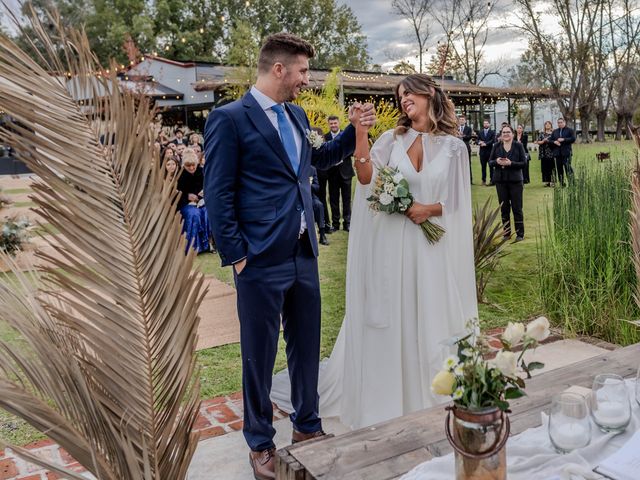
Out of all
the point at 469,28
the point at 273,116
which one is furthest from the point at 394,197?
the point at 469,28

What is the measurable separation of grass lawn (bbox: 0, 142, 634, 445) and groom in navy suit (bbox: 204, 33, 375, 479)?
3.25 ft

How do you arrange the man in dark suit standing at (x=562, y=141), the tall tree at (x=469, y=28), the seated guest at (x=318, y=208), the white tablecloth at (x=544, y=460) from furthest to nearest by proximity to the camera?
the tall tree at (x=469, y=28) → the man in dark suit standing at (x=562, y=141) → the seated guest at (x=318, y=208) → the white tablecloth at (x=544, y=460)

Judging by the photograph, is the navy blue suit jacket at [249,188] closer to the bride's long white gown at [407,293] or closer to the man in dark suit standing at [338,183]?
the bride's long white gown at [407,293]

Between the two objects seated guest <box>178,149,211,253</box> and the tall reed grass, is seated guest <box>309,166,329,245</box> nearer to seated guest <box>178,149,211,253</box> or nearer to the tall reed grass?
seated guest <box>178,149,211,253</box>

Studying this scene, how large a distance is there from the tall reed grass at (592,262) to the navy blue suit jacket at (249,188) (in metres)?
3.08

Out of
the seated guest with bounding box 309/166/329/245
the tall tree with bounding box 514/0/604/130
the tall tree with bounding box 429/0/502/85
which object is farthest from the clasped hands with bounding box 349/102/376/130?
the tall tree with bounding box 514/0/604/130

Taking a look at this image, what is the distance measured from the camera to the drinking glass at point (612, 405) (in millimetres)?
1926

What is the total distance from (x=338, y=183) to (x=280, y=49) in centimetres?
899

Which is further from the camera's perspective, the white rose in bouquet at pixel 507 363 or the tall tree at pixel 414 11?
the tall tree at pixel 414 11

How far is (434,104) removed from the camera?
148 inches

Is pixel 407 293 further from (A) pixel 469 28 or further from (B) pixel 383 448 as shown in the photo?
(A) pixel 469 28

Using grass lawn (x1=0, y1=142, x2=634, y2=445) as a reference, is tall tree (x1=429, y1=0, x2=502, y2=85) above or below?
above

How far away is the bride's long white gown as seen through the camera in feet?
12.2

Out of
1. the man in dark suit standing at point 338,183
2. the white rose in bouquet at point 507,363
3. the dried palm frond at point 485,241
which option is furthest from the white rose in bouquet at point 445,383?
the man in dark suit standing at point 338,183
